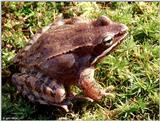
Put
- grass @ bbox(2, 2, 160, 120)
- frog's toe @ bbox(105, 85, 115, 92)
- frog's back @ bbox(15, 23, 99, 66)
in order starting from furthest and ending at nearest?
frog's toe @ bbox(105, 85, 115, 92)
grass @ bbox(2, 2, 160, 120)
frog's back @ bbox(15, 23, 99, 66)

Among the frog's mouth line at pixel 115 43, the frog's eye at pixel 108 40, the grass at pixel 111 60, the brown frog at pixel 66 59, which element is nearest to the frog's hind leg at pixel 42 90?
the brown frog at pixel 66 59

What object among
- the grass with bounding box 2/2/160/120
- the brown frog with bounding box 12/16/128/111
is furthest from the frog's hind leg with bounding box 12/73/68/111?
the grass with bounding box 2/2/160/120

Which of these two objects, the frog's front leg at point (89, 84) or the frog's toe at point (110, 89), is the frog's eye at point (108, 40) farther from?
the frog's toe at point (110, 89)

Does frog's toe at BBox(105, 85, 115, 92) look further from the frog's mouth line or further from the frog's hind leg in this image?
the frog's hind leg

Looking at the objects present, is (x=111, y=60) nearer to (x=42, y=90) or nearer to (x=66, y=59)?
(x=66, y=59)

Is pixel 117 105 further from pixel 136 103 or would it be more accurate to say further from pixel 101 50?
pixel 101 50

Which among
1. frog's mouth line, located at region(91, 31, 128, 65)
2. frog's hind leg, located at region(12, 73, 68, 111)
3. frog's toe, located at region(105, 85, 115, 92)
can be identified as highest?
frog's mouth line, located at region(91, 31, 128, 65)

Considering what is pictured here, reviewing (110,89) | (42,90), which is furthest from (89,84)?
(42,90)
